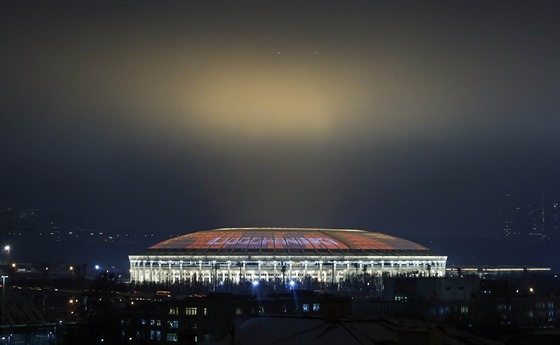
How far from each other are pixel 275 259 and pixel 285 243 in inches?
433

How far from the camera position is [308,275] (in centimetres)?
16638

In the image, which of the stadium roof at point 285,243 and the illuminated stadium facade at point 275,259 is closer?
the illuminated stadium facade at point 275,259

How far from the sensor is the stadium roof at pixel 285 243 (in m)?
171

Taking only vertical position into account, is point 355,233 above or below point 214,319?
above

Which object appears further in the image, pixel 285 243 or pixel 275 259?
pixel 285 243

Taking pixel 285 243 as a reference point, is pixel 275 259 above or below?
below

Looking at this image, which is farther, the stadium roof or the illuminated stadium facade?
the stadium roof

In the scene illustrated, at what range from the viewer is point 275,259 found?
165875mm

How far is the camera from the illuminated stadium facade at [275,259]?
165750mm

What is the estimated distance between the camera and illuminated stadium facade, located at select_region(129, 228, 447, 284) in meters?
166

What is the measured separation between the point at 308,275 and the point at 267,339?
128947 mm

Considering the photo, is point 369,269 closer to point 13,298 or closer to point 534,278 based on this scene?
point 534,278

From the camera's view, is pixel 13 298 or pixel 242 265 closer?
pixel 13 298

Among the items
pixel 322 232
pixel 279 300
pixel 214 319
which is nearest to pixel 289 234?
pixel 322 232
